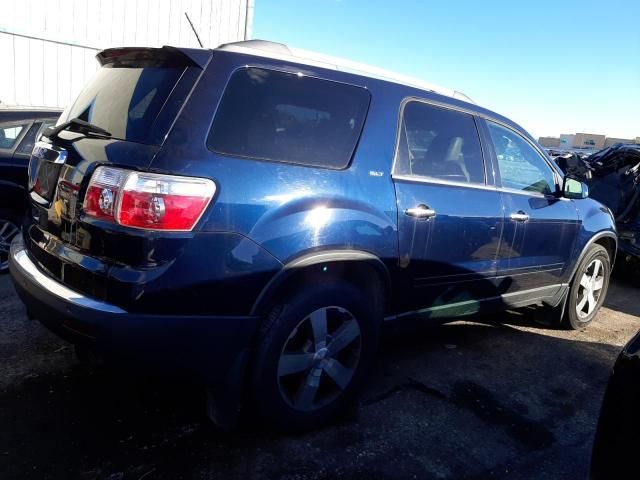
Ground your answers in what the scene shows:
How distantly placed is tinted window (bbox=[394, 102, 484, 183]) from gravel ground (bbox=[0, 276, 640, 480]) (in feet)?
4.52

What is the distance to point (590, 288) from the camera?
185 inches

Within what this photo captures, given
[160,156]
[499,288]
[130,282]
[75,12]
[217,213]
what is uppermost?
[75,12]

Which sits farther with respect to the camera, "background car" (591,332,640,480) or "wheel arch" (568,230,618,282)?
"wheel arch" (568,230,618,282)

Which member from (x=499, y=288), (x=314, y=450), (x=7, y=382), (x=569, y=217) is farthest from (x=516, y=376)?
(x=7, y=382)

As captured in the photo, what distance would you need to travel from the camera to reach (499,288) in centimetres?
367

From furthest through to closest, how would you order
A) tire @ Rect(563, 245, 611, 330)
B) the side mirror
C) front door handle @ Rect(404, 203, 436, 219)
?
tire @ Rect(563, 245, 611, 330), the side mirror, front door handle @ Rect(404, 203, 436, 219)

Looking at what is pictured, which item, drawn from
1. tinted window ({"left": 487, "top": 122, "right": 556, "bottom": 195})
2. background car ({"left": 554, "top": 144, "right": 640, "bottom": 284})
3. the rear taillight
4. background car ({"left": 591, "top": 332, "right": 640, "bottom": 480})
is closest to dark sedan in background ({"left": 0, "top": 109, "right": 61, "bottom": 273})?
the rear taillight

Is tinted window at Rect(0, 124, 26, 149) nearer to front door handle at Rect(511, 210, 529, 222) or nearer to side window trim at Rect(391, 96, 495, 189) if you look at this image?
side window trim at Rect(391, 96, 495, 189)

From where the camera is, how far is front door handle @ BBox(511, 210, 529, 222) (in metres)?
3.54

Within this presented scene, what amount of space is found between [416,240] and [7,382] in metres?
2.48

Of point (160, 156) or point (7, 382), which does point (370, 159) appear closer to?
point (160, 156)

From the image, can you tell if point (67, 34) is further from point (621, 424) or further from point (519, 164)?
point (621, 424)

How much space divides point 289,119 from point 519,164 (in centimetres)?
217

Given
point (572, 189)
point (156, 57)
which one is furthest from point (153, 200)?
point (572, 189)
